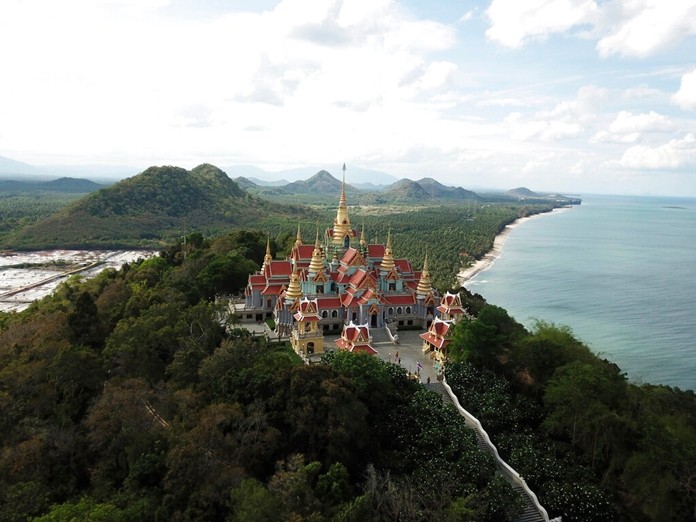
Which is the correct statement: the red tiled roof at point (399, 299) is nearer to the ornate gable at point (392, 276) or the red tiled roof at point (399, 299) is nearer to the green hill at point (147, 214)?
the ornate gable at point (392, 276)

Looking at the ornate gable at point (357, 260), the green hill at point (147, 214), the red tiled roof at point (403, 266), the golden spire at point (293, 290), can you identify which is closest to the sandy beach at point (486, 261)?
the red tiled roof at point (403, 266)

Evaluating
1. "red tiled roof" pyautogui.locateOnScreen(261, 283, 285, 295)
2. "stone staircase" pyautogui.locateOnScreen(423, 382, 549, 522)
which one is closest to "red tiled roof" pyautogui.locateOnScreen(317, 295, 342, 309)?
"red tiled roof" pyautogui.locateOnScreen(261, 283, 285, 295)

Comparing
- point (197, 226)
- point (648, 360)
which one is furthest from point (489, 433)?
point (197, 226)

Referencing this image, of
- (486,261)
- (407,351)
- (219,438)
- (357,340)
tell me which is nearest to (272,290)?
(357,340)

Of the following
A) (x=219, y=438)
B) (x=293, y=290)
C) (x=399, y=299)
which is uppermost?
(x=293, y=290)

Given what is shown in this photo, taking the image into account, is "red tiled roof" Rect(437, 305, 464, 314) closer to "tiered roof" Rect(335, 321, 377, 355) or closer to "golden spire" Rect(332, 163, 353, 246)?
"tiered roof" Rect(335, 321, 377, 355)

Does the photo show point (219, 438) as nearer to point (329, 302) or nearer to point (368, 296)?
point (329, 302)

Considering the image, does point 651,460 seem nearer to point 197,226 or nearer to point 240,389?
point 240,389
